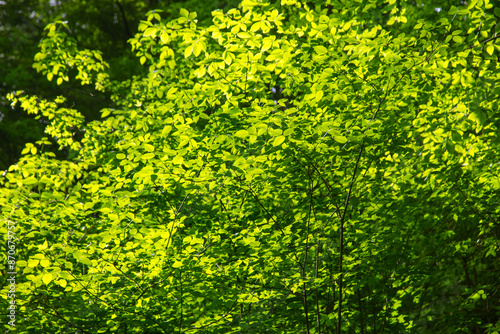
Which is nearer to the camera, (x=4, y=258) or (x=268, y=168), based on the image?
(x=268, y=168)

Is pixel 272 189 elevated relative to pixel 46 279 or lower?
elevated

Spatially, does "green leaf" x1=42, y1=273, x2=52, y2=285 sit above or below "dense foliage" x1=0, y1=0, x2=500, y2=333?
below

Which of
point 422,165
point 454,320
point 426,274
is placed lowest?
point 454,320

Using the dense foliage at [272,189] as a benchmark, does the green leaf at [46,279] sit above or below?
below

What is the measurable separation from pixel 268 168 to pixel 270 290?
1024 mm

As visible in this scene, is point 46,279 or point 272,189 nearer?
point 46,279

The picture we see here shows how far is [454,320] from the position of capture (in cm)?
418

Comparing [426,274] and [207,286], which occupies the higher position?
[426,274]

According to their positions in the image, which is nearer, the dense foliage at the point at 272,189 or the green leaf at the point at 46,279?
the green leaf at the point at 46,279

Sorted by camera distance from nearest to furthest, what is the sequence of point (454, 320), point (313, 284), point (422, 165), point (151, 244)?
point (151, 244) < point (313, 284) < point (422, 165) < point (454, 320)

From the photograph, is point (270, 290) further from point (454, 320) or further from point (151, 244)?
point (454, 320)

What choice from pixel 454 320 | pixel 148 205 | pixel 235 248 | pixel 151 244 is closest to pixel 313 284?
pixel 235 248

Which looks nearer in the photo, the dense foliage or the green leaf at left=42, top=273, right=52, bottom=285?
the green leaf at left=42, top=273, right=52, bottom=285

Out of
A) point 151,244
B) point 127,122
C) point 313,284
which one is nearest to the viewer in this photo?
point 151,244
